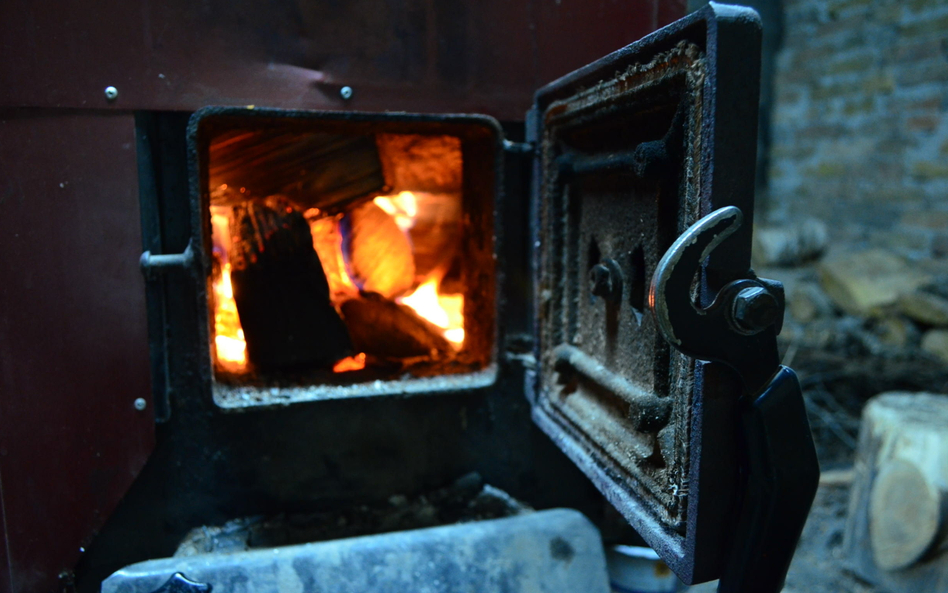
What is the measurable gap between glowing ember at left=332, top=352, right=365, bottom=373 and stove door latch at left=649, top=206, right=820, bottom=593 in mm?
829

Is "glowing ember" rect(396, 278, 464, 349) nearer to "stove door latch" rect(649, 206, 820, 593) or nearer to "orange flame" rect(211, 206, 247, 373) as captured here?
"orange flame" rect(211, 206, 247, 373)

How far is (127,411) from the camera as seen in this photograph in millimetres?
1123

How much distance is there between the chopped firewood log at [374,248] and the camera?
1592mm

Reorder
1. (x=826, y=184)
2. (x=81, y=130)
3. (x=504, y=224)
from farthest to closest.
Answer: (x=826, y=184), (x=504, y=224), (x=81, y=130)

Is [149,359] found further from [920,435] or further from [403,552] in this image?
[920,435]

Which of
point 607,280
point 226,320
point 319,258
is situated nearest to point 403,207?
point 319,258

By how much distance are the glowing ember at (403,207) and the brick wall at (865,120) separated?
97.4 inches

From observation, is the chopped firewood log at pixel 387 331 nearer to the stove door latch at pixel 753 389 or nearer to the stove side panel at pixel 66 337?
the stove side panel at pixel 66 337

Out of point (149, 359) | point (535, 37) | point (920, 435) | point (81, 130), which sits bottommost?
point (920, 435)

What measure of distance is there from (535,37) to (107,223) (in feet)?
2.69

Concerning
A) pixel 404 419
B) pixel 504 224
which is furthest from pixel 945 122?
pixel 404 419

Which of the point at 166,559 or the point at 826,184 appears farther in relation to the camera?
the point at 826,184

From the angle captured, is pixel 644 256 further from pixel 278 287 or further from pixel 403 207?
pixel 403 207

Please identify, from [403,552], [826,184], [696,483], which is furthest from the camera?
[826,184]
